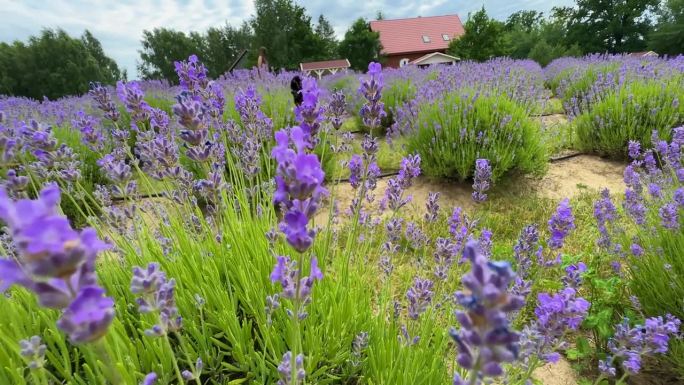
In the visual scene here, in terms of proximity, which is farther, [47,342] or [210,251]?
[210,251]

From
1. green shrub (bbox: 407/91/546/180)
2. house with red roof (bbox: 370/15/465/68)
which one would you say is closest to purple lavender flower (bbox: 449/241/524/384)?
green shrub (bbox: 407/91/546/180)

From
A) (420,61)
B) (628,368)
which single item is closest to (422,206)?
(628,368)

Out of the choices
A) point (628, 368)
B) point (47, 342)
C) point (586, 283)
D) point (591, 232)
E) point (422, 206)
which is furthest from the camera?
point (422, 206)

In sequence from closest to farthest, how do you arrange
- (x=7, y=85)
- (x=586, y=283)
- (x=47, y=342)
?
(x=47, y=342) < (x=586, y=283) < (x=7, y=85)

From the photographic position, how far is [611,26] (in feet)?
109

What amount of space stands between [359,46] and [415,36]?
8244mm

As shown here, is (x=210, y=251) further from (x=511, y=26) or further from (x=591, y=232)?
(x=511, y=26)

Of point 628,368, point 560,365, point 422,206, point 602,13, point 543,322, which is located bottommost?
point 560,365

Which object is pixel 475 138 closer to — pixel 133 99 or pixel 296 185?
pixel 133 99

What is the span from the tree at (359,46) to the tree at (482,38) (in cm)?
869

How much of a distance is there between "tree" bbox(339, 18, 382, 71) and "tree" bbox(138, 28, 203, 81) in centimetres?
1562

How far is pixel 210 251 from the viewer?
1878 millimetres

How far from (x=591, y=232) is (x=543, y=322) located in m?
2.80

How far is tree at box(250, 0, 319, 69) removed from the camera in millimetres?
33906
